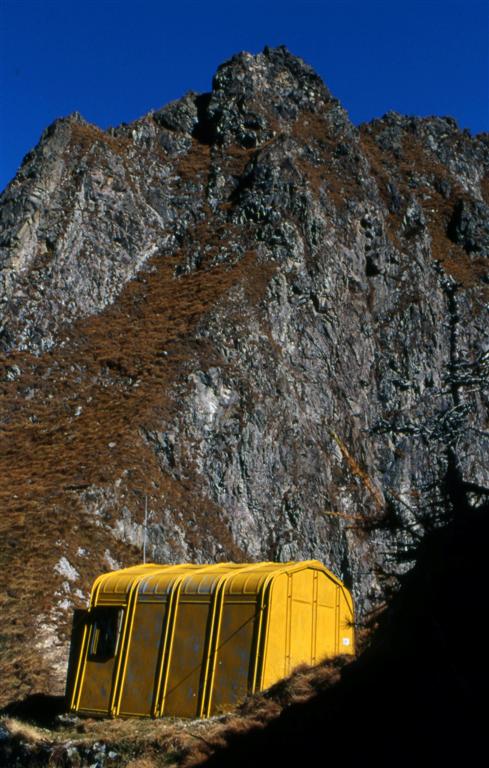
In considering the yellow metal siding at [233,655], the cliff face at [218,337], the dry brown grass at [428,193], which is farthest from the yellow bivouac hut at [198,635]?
the dry brown grass at [428,193]

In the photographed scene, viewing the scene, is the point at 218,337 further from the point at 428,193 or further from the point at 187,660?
the point at 428,193

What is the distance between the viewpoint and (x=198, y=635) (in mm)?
16266

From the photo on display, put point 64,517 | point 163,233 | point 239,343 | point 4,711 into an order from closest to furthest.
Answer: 1. point 4,711
2. point 64,517
3. point 239,343
4. point 163,233

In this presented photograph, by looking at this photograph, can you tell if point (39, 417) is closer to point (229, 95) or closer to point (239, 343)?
point (239, 343)

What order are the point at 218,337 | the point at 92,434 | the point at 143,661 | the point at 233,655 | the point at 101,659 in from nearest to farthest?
1. the point at 233,655
2. the point at 143,661
3. the point at 101,659
4. the point at 92,434
5. the point at 218,337

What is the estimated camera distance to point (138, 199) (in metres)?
53.6

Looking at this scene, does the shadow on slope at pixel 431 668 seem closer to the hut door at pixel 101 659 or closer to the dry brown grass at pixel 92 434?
the hut door at pixel 101 659

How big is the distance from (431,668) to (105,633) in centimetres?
1180

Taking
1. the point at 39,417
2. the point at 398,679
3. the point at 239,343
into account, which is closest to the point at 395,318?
the point at 239,343

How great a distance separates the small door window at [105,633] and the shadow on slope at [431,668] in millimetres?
9748

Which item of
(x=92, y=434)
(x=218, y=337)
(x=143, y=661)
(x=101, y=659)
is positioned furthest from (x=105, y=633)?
(x=218, y=337)

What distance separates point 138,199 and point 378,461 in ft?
80.5

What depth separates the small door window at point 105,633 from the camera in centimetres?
1756

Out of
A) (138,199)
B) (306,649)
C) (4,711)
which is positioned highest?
(138,199)
